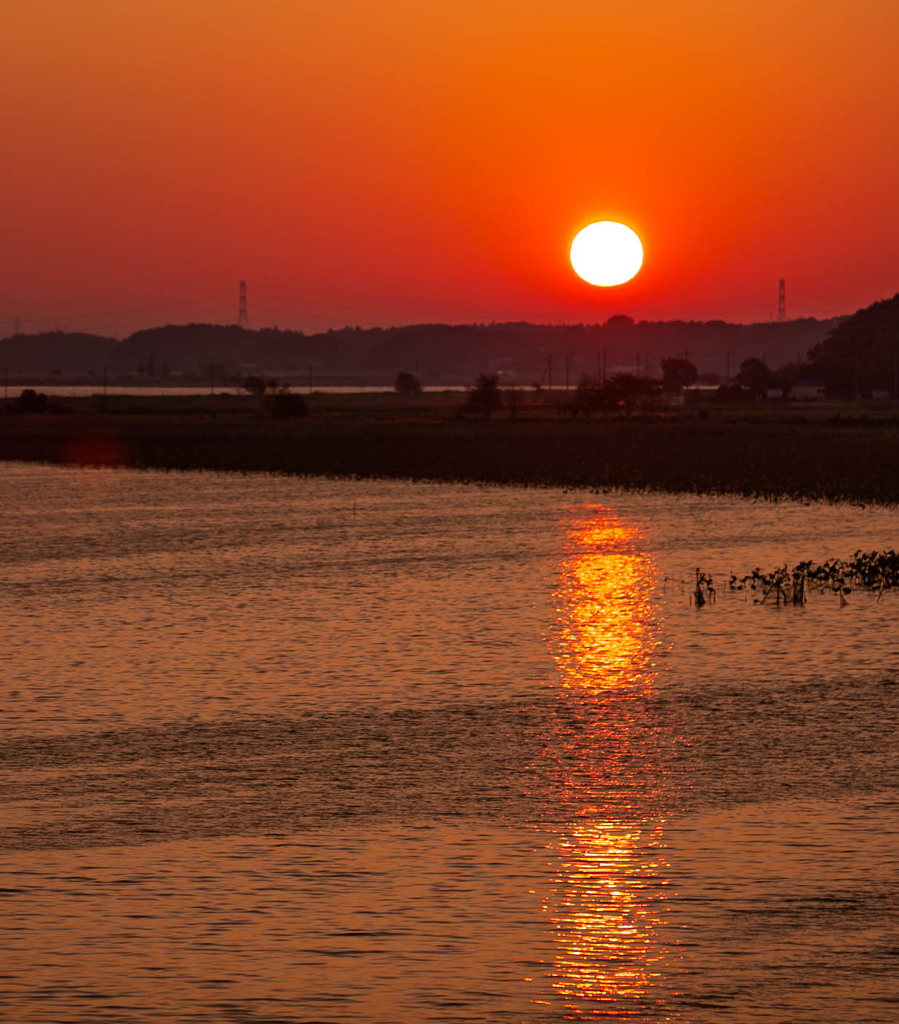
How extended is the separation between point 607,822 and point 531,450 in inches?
3038

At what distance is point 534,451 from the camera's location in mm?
89250

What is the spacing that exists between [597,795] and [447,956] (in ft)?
15.6

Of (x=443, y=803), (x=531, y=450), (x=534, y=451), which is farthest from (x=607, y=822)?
(x=531, y=450)

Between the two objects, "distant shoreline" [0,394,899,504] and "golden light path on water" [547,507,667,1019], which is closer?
"golden light path on water" [547,507,667,1019]

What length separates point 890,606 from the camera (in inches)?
1125

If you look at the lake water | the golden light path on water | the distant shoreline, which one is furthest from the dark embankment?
the golden light path on water

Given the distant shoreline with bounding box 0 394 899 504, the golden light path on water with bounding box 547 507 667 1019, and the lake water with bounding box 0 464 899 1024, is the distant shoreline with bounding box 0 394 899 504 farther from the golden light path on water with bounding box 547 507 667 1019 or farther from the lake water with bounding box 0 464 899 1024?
the golden light path on water with bounding box 547 507 667 1019

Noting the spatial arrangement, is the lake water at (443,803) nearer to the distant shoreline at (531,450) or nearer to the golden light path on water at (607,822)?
the golden light path on water at (607,822)

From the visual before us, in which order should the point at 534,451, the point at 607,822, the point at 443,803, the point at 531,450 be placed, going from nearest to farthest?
A: the point at 607,822 < the point at 443,803 < the point at 534,451 < the point at 531,450

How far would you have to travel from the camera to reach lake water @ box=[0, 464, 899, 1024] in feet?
31.0

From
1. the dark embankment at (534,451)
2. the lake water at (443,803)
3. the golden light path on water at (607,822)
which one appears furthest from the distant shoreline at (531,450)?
the golden light path on water at (607,822)

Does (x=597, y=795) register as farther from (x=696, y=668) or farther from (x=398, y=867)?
(x=696, y=668)

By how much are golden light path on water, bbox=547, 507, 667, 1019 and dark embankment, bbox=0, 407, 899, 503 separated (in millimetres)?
34016

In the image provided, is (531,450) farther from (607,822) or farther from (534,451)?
(607,822)
